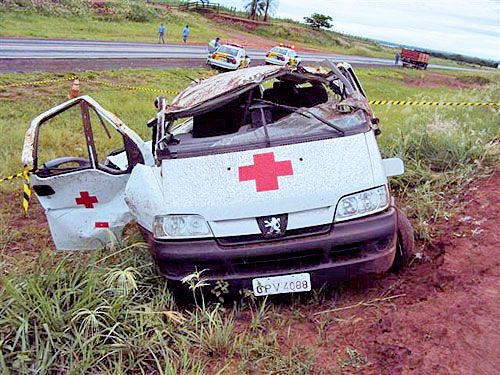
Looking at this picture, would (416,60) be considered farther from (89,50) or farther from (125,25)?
(89,50)

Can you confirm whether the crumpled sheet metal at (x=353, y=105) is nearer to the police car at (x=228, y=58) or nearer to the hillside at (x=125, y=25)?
the police car at (x=228, y=58)

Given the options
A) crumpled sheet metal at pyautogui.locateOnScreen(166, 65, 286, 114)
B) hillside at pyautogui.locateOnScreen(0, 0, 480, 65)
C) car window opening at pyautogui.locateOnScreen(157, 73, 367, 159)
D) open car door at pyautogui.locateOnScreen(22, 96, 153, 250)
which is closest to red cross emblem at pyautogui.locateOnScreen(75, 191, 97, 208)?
open car door at pyautogui.locateOnScreen(22, 96, 153, 250)

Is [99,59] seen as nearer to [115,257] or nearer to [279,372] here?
[115,257]

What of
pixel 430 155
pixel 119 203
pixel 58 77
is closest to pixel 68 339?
pixel 119 203

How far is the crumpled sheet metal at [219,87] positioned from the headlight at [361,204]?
1435 mm

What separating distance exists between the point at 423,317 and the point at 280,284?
0.91m

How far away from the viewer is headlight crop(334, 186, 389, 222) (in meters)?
3.44

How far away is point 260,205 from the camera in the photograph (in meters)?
3.39

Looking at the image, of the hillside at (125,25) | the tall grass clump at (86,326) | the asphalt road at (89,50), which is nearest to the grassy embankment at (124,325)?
the tall grass clump at (86,326)

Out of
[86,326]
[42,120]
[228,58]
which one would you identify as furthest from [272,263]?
[228,58]

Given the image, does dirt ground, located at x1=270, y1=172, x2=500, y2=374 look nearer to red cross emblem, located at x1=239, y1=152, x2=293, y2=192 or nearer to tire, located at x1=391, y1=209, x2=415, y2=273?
tire, located at x1=391, y1=209, x2=415, y2=273

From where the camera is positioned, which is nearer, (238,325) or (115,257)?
(238,325)

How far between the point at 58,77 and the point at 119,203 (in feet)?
42.9

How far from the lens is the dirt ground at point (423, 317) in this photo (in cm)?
288
